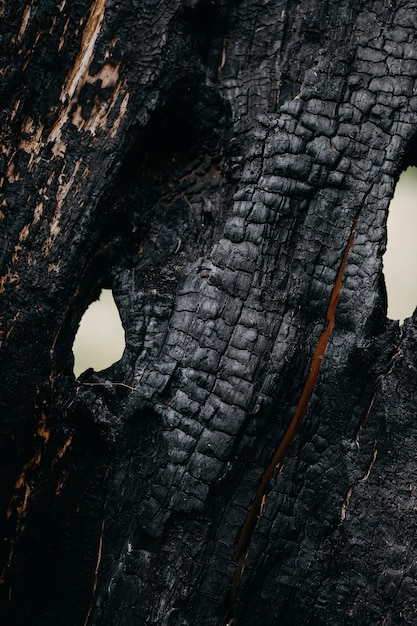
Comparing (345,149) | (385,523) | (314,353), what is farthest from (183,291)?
(385,523)

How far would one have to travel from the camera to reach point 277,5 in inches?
47.3

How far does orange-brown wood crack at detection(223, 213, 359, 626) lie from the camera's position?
113cm

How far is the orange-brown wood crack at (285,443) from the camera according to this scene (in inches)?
44.5

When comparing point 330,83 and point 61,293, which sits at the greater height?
point 330,83

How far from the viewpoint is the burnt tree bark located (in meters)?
1.12

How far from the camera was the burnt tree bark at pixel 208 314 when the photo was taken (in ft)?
3.68

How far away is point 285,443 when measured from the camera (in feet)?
3.74

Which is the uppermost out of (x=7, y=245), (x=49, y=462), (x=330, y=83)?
(x=330, y=83)

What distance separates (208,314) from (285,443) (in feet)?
0.69

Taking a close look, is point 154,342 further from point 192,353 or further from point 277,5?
point 277,5

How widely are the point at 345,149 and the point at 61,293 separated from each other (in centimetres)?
45

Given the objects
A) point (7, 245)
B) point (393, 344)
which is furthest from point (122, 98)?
point (393, 344)

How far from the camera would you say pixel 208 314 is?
3.74 ft

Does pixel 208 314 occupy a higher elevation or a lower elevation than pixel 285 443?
higher
